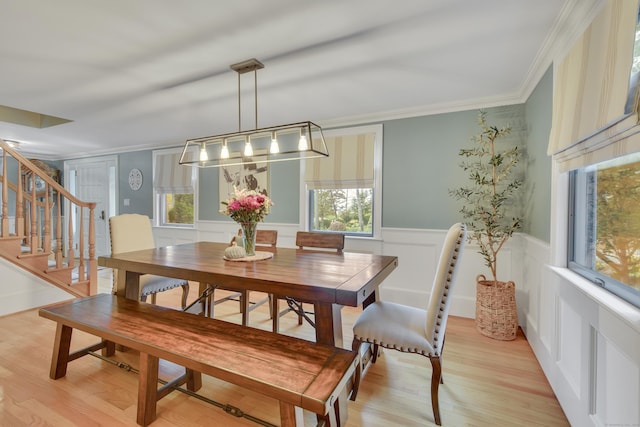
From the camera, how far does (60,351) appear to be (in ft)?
6.58

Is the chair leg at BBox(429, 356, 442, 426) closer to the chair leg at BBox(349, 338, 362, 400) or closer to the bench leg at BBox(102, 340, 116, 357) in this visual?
the chair leg at BBox(349, 338, 362, 400)

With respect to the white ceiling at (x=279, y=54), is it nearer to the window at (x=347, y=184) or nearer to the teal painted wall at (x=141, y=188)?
the window at (x=347, y=184)

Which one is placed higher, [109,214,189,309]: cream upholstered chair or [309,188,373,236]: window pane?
[309,188,373,236]: window pane

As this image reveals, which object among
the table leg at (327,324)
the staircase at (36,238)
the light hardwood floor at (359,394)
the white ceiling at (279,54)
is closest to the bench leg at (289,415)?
the light hardwood floor at (359,394)

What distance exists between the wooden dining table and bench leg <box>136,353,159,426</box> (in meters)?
0.49

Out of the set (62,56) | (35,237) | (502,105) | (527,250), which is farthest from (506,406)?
(35,237)

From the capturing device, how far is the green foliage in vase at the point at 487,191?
112 inches

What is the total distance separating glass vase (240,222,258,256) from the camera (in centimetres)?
228

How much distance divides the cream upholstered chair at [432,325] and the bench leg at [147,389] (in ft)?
3.82

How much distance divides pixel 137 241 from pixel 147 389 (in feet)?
5.87

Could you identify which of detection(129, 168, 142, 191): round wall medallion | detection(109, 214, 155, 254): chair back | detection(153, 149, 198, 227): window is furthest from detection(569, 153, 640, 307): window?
detection(129, 168, 142, 191): round wall medallion

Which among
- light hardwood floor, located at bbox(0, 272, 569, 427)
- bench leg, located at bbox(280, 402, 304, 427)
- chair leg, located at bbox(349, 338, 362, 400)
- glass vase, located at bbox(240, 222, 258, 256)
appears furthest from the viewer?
glass vase, located at bbox(240, 222, 258, 256)

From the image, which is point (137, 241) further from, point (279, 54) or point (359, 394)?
point (359, 394)

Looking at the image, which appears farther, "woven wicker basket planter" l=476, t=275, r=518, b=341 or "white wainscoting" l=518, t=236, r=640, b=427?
"woven wicker basket planter" l=476, t=275, r=518, b=341
